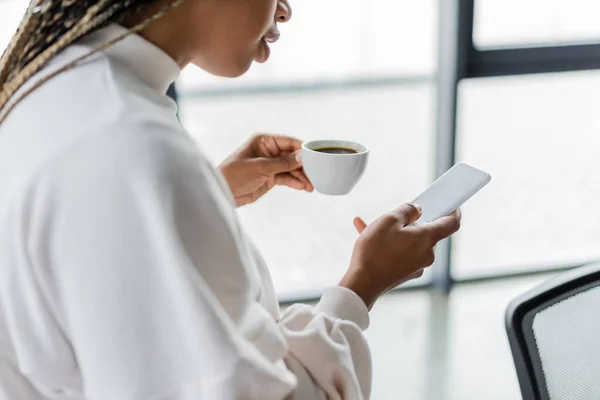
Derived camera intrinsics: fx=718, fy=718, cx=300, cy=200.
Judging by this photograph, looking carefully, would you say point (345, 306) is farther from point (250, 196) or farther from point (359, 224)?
point (250, 196)

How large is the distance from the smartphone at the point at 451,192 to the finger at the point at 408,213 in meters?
0.06

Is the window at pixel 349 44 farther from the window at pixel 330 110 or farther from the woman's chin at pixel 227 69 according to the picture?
the woman's chin at pixel 227 69

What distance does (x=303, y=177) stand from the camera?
3.75 feet

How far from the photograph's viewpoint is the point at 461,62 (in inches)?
92.8

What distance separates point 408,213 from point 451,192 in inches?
5.0

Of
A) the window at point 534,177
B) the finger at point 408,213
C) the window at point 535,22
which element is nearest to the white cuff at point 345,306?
the finger at point 408,213

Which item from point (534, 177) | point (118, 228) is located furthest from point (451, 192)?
point (534, 177)

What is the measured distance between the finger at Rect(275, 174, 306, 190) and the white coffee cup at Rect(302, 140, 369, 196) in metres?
0.05

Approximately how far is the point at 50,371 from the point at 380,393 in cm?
165

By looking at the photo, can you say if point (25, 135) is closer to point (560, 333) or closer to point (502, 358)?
point (560, 333)

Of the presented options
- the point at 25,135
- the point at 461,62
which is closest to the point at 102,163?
the point at 25,135

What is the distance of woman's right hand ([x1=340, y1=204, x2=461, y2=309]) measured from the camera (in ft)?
2.75

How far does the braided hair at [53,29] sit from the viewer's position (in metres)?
0.62

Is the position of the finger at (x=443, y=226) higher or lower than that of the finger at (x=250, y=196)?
higher
